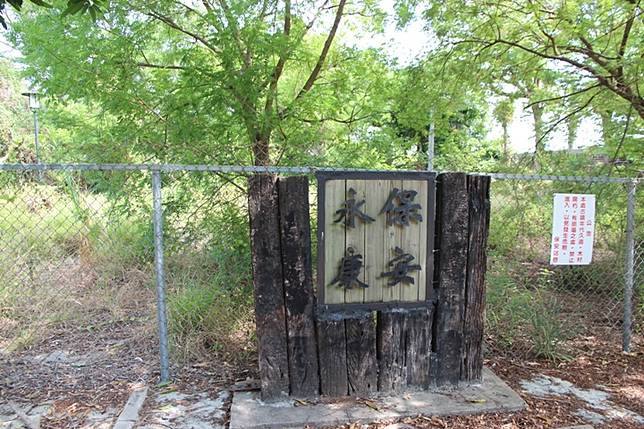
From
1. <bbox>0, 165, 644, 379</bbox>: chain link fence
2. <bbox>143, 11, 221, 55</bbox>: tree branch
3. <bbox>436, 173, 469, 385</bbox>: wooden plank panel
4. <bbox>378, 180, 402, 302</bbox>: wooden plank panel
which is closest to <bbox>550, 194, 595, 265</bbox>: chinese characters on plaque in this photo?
<bbox>0, 165, 644, 379</bbox>: chain link fence

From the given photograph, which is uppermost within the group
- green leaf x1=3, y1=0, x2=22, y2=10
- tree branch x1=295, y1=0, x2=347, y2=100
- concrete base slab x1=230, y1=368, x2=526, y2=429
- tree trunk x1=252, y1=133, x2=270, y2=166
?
tree branch x1=295, y1=0, x2=347, y2=100

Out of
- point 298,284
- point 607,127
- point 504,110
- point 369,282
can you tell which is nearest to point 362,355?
point 369,282

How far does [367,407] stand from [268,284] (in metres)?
1.01

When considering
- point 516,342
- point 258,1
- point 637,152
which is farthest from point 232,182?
point 637,152

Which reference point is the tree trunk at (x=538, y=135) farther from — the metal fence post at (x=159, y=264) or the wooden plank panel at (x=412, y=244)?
the metal fence post at (x=159, y=264)

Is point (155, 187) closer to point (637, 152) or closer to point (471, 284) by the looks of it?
point (471, 284)

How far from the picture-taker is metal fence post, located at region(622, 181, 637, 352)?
3.56 metres

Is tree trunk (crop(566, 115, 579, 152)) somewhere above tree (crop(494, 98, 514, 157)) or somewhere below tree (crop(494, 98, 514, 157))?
below

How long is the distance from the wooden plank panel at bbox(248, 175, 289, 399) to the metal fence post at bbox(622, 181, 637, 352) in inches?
118

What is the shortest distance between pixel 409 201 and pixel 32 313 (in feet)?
12.5

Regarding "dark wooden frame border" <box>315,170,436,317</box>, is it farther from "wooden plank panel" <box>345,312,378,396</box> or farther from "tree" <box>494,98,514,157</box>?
"tree" <box>494,98,514,157</box>

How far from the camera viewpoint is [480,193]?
2.95m

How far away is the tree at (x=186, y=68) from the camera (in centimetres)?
390

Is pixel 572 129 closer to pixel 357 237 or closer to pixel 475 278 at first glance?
pixel 475 278
